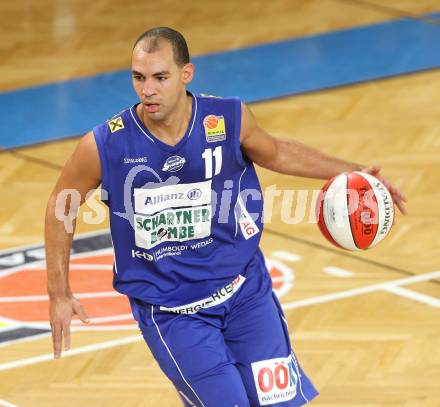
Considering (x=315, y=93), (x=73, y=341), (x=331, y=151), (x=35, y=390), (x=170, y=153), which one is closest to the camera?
(x=170, y=153)

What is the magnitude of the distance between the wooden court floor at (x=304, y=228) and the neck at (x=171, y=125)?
72.0 inches

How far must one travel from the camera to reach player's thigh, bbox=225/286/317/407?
568 centimetres

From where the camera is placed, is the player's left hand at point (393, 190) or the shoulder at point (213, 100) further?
the player's left hand at point (393, 190)

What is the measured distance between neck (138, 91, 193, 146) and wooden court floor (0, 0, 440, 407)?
72.0 inches

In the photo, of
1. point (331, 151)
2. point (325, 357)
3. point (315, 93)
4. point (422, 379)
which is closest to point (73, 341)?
point (325, 357)

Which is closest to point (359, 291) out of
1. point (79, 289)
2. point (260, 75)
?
point (79, 289)

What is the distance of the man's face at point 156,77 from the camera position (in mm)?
5352

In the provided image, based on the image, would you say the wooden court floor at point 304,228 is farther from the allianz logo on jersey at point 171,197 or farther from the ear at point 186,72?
the ear at point 186,72

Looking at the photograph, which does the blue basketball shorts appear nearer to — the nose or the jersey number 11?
the jersey number 11

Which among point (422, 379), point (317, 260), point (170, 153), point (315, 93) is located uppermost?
point (315, 93)

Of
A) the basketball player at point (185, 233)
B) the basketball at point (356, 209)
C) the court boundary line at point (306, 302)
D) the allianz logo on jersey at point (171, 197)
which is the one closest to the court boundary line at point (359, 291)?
the court boundary line at point (306, 302)

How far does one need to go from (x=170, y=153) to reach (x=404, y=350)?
94.0 inches

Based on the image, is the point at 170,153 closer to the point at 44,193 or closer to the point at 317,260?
the point at 317,260

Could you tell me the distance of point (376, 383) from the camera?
7.00 metres
